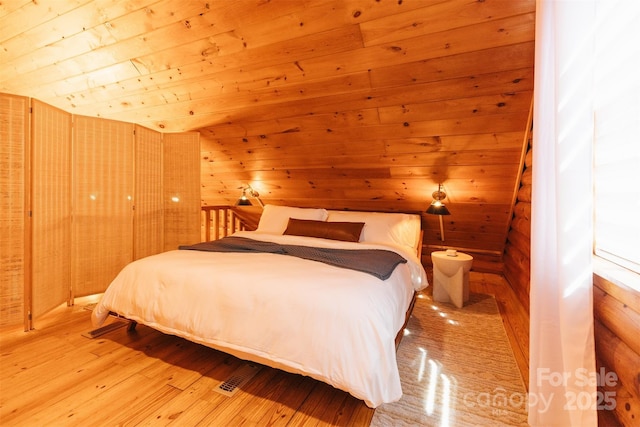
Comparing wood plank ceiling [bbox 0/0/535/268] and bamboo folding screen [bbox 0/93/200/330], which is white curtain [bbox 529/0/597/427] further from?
bamboo folding screen [bbox 0/93/200/330]

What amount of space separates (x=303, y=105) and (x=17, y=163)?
2.31m

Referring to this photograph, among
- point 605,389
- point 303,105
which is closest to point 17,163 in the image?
point 303,105

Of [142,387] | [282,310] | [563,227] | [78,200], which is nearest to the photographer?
[563,227]

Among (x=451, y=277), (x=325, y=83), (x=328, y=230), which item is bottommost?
(x=451, y=277)

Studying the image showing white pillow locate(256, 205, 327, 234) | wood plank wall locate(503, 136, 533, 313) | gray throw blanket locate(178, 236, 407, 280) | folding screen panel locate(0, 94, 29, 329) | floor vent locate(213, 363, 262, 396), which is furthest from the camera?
white pillow locate(256, 205, 327, 234)

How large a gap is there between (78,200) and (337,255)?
8.39 feet

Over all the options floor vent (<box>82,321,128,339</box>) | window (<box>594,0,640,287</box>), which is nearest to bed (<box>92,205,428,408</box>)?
floor vent (<box>82,321,128,339</box>)

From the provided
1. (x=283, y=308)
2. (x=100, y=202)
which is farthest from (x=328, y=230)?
(x=100, y=202)

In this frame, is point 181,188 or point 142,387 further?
point 181,188

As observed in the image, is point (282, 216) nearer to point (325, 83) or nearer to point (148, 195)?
point (148, 195)

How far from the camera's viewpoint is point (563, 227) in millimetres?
1101

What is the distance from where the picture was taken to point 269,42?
205 centimetres

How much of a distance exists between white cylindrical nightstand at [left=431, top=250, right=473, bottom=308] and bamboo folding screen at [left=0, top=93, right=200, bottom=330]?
112 inches

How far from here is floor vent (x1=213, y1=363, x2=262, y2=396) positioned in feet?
4.96
